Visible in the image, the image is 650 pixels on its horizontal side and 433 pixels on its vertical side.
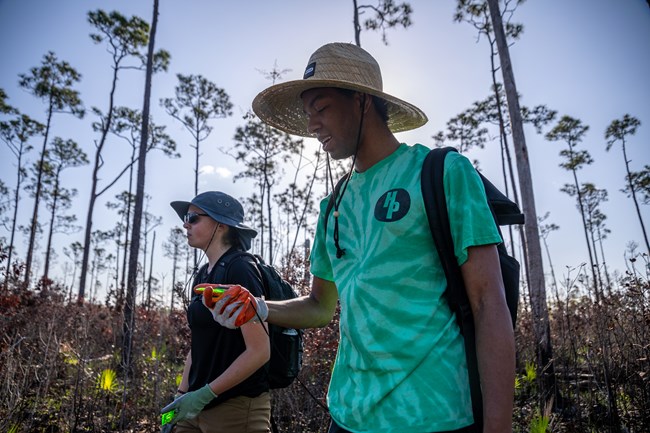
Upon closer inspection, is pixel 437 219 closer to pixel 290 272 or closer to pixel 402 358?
pixel 402 358

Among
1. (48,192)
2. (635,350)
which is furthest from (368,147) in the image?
(48,192)

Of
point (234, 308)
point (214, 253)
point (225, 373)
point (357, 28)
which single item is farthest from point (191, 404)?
point (357, 28)

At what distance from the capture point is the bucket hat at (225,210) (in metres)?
2.79

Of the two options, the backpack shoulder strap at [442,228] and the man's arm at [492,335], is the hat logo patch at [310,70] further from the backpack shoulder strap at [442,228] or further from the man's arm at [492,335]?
the man's arm at [492,335]

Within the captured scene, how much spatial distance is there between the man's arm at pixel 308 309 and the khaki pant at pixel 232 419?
0.96 m

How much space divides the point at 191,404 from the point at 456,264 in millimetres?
1739

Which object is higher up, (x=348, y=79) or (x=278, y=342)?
(x=348, y=79)

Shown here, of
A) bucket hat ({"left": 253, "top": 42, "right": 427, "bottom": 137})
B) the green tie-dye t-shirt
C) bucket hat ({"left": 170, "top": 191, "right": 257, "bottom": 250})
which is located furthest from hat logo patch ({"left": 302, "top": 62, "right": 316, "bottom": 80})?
bucket hat ({"left": 170, "top": 191, "right": 257, "bottom": 250})

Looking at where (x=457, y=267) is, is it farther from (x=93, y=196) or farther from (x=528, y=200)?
(x=93, y=196)

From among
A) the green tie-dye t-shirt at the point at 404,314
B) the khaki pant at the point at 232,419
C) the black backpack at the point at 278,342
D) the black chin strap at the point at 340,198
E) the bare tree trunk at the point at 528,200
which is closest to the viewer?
the green tie-dye t-shirt at the point at 404,314

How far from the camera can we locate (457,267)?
3.68 feet

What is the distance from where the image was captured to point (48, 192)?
26156 millimetres

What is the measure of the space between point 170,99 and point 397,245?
20.5 m

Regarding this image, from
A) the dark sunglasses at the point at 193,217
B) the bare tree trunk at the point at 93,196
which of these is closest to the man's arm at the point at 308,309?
the dark sunglasses at the point at 193,217
